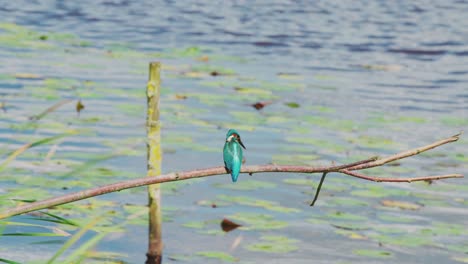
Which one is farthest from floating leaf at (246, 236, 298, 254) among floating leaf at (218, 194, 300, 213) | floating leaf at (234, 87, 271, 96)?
floating leaf at (234, 87, 271, 96)

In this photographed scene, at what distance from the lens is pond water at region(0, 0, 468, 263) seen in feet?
24.7

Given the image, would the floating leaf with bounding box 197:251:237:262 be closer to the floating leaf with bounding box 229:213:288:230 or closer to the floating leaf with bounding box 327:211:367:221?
the floating leaf with bounding box 229:213:288:230


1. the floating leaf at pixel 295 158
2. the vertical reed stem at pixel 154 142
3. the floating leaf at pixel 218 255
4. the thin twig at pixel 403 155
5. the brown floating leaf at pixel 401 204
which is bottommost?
the floating leaf at pixel 218 255

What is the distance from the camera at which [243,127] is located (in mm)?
10758

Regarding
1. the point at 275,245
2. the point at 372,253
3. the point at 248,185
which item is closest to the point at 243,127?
the point at 248,185

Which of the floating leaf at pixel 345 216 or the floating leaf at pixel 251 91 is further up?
the floating leaf at pixel 251 91

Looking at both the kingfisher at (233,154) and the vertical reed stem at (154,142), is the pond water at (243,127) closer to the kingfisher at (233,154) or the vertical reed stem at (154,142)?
the vertical reed stem at (154,142)

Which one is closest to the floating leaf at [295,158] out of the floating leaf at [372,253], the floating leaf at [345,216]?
the floating leaf at [345,216]

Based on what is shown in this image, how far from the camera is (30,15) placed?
68.4 feet

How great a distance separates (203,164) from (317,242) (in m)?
2.04

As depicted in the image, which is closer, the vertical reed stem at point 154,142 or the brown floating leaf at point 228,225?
the vertical reed stem at point 154,142

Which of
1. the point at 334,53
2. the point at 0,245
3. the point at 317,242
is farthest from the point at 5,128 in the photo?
the point at 334,53

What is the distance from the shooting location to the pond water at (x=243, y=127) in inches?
296

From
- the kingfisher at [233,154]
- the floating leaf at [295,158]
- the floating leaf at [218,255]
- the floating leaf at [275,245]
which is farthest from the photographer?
the floating leaf at [295,158]
